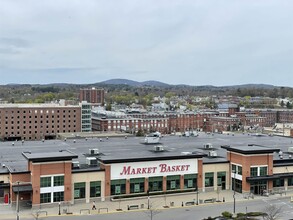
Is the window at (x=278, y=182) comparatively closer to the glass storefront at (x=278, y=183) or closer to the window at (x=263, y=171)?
the glass storefront at (x=278, y=183)

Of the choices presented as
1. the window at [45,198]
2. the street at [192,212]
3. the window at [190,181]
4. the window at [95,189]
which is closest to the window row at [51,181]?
the window at [45,198]

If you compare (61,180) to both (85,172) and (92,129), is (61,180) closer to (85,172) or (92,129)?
(85,172)

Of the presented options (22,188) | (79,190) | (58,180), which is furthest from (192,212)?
(22,188)

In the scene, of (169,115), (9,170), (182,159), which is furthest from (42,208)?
(169,115)

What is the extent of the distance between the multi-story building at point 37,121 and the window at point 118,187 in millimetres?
94130

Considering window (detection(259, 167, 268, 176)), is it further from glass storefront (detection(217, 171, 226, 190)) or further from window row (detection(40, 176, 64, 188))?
window row (detection(40, 176, 64, 188))

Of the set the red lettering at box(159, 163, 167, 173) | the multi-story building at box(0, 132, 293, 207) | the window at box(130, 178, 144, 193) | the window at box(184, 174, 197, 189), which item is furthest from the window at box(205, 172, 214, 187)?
the window at box(130, 178, 144, 193)

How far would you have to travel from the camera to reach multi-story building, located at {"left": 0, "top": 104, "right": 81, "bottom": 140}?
479ft

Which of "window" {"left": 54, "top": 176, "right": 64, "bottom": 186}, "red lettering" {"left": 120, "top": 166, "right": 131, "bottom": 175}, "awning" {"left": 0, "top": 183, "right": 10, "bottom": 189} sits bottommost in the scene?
"awning" {"left": 0, "top": 183, "right": 10, "bottom": 189}

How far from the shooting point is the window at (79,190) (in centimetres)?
5556

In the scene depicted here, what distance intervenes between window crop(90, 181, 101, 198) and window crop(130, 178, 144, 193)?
14.4 ft

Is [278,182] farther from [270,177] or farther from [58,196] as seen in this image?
[58,196]

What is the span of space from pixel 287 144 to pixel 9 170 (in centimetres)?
5347

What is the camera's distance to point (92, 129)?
165m
